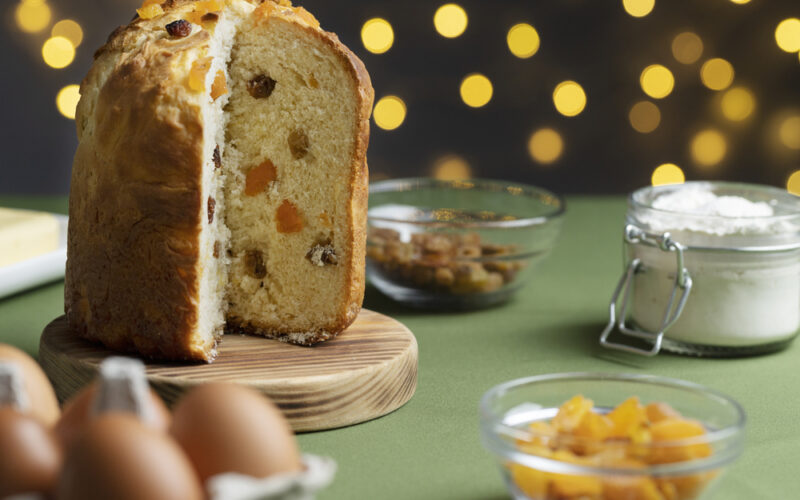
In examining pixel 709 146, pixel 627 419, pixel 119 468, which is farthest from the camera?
pixel 709 146

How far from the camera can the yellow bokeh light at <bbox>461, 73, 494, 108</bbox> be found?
3.88m

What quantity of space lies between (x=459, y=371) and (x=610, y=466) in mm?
770

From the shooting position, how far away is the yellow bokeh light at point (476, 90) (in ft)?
12.7

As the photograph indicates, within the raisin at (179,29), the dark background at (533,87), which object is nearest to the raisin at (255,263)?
the raisin at (179,29)

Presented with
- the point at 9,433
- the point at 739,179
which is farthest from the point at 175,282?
the point at 739,179

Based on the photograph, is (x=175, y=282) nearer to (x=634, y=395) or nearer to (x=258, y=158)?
(x=258, y=158)

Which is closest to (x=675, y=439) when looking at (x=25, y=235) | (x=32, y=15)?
(x=25, y=235)

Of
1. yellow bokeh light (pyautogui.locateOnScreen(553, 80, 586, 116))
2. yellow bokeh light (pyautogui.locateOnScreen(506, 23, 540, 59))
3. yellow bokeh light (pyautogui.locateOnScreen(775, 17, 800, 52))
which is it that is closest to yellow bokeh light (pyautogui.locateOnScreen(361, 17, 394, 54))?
yellow bokeh light (pyautogui.locateOnScreen(506, 23, 540, 59))

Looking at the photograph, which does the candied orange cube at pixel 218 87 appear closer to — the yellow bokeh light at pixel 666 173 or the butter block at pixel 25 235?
the butter block at pixel 25 235

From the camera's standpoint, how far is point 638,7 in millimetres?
3760

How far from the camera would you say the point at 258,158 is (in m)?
1.72

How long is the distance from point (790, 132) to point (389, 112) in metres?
1.63

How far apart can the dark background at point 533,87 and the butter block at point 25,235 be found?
1.70 meters

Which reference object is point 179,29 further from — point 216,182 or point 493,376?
point 493,376
